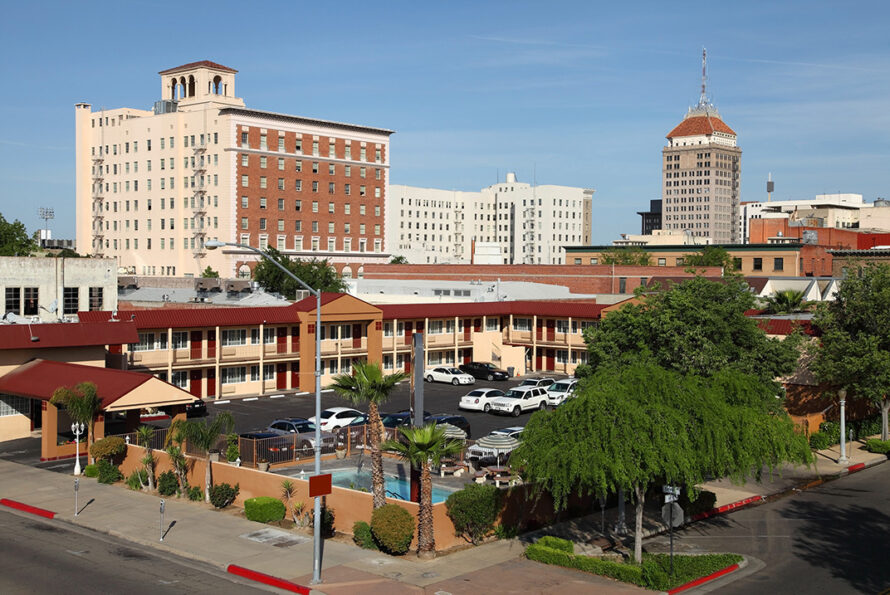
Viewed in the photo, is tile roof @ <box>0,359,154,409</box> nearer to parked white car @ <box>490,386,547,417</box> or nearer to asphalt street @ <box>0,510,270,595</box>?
asphalt street @ <box>0,510,270,595</box>

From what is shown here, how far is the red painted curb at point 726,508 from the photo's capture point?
32.1 m

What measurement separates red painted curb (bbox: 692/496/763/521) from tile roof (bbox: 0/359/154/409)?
78.5ft

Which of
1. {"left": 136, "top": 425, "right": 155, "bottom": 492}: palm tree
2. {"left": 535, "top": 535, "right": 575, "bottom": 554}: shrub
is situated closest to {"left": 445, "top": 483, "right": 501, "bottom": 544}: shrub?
{"left": 535, "top": 535, "right": 575, "bottom": 554}: shrub

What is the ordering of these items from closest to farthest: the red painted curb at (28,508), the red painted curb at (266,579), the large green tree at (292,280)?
1. the red painted curb at (266,579)
2. the red painted curb at (28,508)
3. the large green tree at (292,280)

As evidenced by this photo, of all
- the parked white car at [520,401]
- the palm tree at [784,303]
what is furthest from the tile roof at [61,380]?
the palm tree at [784,303]

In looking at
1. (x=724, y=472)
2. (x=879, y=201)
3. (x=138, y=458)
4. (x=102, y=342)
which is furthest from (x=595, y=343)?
(x=879, y=201)

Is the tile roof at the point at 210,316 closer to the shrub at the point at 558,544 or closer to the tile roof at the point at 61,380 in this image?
the tile roof at the point at 61,380

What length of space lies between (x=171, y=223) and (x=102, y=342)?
264 feet

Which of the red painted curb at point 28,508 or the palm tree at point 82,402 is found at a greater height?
the palm tree at point 82,402

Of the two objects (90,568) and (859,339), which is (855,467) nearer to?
(859,339)

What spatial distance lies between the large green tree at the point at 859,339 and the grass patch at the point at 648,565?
1988 centimetres

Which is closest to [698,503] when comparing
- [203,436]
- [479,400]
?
[203,436]

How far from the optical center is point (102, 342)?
155 ft

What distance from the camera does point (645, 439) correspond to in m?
24.2
